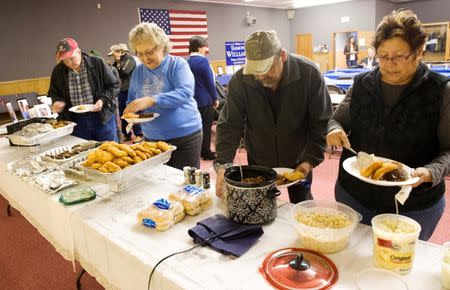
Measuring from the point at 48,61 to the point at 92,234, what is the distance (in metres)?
5.81

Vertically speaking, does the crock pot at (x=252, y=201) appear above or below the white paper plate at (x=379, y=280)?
above

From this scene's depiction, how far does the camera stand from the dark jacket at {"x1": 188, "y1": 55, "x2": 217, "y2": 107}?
13.2 feet

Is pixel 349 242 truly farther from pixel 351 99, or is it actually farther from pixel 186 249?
pixel 351 99

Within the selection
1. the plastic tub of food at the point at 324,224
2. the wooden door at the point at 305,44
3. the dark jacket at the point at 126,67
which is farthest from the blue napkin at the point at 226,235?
the wooden door at the point at 305,44

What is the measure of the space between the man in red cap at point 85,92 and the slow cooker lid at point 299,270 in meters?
1.94

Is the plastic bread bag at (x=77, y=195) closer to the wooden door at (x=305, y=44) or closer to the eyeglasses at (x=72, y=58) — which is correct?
the eyeglasses at (x=72, y=58)

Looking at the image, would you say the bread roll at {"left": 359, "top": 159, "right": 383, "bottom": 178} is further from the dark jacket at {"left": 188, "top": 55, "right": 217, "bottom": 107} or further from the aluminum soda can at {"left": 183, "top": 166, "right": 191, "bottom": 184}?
the dark jacket at {"left": 188, "top": 55, "right": 217, "bottom": 107}

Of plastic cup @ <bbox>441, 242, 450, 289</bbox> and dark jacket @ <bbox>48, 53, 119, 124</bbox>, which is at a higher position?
dark jacket @ <bbox>48, 53, 119, 124</bbox>

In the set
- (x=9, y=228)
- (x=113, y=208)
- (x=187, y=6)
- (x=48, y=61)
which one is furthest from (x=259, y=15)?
(x=113, y=208)

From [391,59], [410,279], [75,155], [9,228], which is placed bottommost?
[9,228]

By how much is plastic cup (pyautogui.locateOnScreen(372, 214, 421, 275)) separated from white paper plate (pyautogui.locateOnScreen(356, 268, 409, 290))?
19 millimetres

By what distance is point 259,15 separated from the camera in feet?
33.9

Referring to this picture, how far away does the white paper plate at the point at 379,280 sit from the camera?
876mm

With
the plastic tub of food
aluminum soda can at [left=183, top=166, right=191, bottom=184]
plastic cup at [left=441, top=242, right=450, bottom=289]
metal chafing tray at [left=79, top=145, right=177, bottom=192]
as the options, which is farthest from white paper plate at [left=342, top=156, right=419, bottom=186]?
metal chafing tray at [left=79, top=145, right=177, bottom=192]
